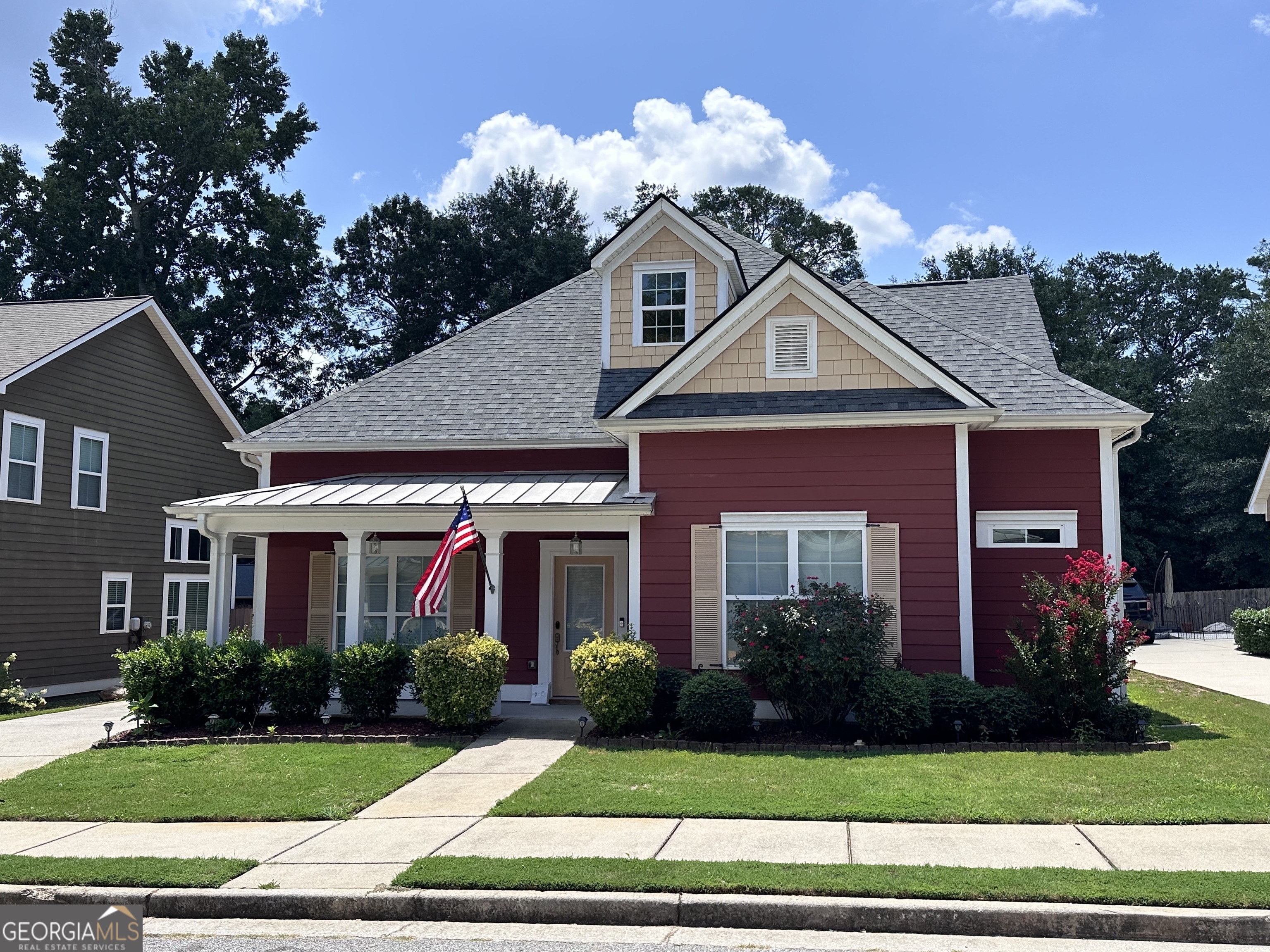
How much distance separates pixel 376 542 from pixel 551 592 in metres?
2.75

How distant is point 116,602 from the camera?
70.0 feet

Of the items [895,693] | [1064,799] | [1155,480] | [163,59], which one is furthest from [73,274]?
[1155,480]

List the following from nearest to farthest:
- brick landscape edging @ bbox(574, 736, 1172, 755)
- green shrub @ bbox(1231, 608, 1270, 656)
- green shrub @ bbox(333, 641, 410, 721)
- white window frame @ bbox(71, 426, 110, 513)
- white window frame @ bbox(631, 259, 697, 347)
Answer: brick landscape edging @ bbox(574, 736, 1172, 755) < green shrub @ bbox(333, 641, 410, 721) < white window frame @ bbox(631, 259, 697, 347) < white window frame @ bbox(71, 426, 110, 513) < green shrub @ bbox(1231, 608, 1270, 656)

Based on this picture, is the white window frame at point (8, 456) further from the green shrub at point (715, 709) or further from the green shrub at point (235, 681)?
the green shrub at point (715, 709)

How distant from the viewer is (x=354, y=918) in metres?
6.83

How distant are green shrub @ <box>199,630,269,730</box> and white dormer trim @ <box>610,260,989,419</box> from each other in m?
5.60

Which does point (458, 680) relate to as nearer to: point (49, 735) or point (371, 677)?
point (371, 677)

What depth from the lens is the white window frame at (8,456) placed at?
1830cm

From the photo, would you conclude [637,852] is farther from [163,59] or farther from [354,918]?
[163,59]

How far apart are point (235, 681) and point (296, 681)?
2.49 feet

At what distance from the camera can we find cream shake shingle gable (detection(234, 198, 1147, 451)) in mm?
13766

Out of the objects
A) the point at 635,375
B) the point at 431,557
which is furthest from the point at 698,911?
the point at 635,375

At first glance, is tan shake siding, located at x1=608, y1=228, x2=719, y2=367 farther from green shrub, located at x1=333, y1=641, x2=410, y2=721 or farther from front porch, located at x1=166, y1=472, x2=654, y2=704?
green shrub, located at x1=333, y1=641, x2=410, y2=721

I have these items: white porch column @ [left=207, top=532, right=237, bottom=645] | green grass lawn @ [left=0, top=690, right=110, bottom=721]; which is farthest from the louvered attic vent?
green grass lawn @ [left=0, top=690, right=110, bottom=721]
